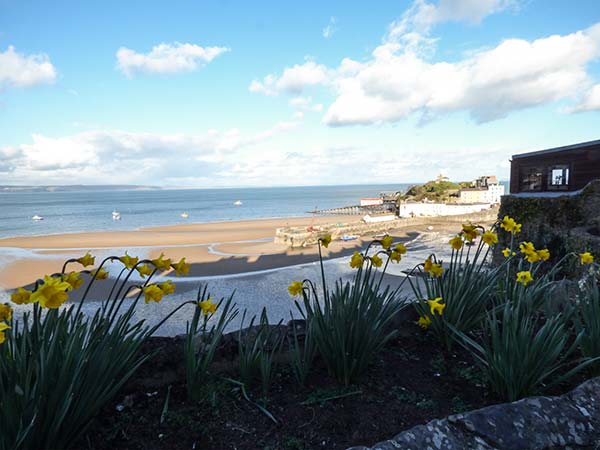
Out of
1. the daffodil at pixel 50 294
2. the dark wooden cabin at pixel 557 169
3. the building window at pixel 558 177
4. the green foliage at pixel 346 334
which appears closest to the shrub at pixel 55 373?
the daffodil at pixel 50 294

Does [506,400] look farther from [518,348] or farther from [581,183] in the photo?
[581,183]

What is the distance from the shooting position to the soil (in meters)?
1.59

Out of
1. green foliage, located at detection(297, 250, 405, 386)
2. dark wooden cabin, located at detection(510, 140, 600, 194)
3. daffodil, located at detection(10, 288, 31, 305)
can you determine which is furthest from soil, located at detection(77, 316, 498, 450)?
dark wooden cabin, located at detection(510, 140, 600, 194)

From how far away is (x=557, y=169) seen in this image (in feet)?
48.3

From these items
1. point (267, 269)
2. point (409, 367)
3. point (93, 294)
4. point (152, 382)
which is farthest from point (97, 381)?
point (267, 269)

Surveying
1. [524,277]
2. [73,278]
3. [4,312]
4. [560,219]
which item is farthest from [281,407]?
[560,219]

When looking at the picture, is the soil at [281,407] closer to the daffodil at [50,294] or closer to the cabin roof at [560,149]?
the daffodil at [50,294]

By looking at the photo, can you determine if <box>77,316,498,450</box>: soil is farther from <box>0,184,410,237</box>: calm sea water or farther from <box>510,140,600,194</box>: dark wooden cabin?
<box>0,184,410,237</box>: calm sea water

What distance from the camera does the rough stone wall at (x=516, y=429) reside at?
1391mm

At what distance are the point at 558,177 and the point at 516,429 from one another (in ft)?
55.6

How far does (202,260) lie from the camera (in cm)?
1870

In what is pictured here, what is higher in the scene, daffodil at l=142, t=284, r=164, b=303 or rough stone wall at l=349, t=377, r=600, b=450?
daffodil at l=142, t=284, r=164, b=303

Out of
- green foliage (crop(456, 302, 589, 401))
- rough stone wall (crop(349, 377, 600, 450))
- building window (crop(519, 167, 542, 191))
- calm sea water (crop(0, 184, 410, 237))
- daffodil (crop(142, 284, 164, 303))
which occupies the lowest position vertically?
calm sea water (crop(0, 184, 410, 237))

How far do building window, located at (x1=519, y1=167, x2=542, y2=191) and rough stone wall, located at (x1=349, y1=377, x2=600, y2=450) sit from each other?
16.8 meters
